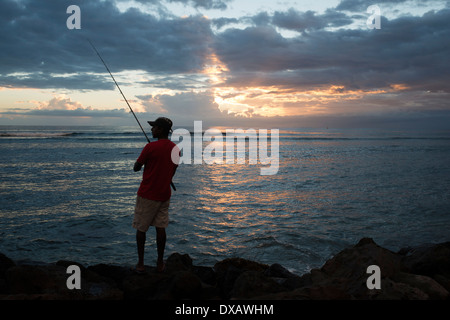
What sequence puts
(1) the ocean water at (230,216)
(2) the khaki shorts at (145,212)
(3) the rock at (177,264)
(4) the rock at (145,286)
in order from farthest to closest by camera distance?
(1) the ocean water at (230,216), (3) the rock at (177,264), (2) the khaki shorts at (145,212), (4) the rock at (145,286)

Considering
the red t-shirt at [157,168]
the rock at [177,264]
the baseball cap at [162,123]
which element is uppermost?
the baseball cap at [162,123]

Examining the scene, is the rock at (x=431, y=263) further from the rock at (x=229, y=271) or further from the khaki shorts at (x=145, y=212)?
the khaki shorts at (x=145, y=212)

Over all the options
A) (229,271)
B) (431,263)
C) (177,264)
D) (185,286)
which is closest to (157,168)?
(177,264)

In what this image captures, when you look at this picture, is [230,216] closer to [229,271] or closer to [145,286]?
[229,271]

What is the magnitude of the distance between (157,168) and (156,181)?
170 millimetres

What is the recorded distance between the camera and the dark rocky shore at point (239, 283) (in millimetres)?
3553

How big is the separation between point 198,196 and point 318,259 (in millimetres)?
5708

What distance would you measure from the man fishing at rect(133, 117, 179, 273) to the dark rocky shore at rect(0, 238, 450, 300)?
0.61 m

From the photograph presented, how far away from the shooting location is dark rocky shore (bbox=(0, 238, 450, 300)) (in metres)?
3.55

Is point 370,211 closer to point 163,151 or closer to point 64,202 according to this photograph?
point 163,151

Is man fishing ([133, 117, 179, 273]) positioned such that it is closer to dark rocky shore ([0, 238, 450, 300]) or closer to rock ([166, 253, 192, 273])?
rock ([166, 253, 192, 273])

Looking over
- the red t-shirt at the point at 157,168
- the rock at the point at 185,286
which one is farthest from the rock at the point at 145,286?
the red t-shirt at the point at 157,168
